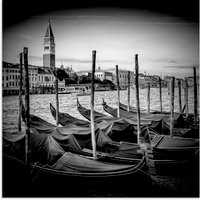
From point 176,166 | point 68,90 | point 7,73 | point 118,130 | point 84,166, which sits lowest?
point 176,166

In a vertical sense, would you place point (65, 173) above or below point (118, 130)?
below

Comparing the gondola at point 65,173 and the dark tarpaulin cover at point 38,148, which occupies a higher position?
the dark tarpaulin cover at point 38,148

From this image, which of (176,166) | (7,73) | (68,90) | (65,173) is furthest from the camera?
(68,90)

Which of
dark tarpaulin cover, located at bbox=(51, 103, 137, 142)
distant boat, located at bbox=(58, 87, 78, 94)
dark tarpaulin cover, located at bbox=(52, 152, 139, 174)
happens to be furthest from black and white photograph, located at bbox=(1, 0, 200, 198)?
distant boat, located at bbox=(58, 87, 78, 94)

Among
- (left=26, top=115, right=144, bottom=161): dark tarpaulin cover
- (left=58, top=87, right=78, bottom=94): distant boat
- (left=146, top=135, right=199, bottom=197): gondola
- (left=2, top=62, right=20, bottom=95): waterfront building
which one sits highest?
(left=58, top=87, right=78, bottom=94): distant boat

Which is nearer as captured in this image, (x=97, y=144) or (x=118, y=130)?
(x=97, y=144)

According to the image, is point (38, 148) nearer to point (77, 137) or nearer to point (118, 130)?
point (77, 137)

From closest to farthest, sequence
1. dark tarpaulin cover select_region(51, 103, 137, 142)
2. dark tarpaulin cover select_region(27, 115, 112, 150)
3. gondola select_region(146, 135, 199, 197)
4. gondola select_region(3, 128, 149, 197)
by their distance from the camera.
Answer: gondola select_region(3, 128, 149, 197)
gondola select_region(146, 135, 199, 197)
dark tarpaulin cover select_region(27, 115, 112, 150)
dark tarpaulin cover select_region(51, 103, 137, 142)

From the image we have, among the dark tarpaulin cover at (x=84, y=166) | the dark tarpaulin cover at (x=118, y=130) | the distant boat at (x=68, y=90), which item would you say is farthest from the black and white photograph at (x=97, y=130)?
the distant boat at (x=68, y=90)

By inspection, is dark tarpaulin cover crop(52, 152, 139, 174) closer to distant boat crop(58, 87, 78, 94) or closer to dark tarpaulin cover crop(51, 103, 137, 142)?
dark tarpaulin cover crop(51, 103, 137, 142)

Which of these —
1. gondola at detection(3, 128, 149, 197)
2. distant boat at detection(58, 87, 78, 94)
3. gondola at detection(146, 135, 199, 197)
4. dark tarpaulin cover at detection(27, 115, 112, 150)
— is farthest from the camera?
distant boat at detection(58, 87, 78, 94)

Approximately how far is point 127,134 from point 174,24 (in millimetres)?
1620

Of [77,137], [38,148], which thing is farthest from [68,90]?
[38,148]

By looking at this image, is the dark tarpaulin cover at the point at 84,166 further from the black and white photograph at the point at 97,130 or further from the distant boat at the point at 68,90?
the distant boat at the point at 68,90
